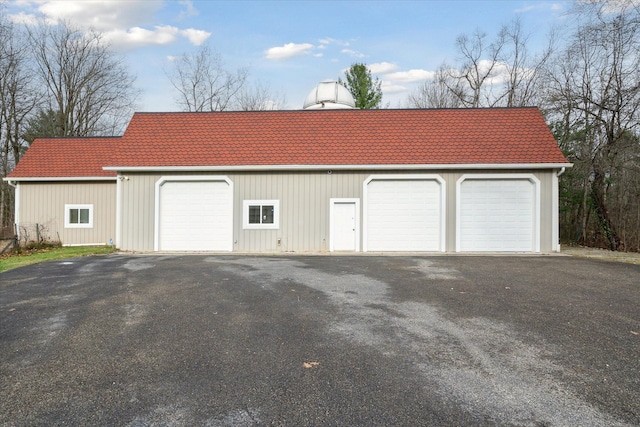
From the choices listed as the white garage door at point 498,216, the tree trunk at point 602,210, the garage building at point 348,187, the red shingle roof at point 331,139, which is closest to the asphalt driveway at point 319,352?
the white garage door at point 498,216

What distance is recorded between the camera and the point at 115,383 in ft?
10.9

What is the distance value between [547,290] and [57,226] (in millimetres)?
17670

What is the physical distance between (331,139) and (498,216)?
653cm

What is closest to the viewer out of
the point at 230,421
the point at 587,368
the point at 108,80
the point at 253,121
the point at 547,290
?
the point at 230,421

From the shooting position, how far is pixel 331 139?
49.7ft

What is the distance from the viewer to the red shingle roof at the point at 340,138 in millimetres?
14281

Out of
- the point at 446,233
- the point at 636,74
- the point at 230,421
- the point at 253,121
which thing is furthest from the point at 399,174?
the point at 230,421

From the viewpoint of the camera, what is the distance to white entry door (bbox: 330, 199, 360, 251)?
46.5 ft

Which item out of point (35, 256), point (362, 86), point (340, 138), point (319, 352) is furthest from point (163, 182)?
point (362, 86)

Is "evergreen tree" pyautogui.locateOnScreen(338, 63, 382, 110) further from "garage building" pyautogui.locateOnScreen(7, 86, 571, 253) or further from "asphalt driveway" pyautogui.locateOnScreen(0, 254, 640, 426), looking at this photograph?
"asphalt driveway" pyautogui.locateOnScreen(0, 254, 640, 426)

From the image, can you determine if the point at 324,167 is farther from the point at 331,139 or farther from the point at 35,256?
the point at 35,256

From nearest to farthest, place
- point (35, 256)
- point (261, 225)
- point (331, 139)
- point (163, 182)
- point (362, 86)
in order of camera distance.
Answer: point (35, 256)
point (261, 225)
point (163, 182)
point (331, 139)
point (362, 86)

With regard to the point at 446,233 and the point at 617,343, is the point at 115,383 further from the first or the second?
the point at 446,233

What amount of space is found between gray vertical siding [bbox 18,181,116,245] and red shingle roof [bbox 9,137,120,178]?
0.42 metres
